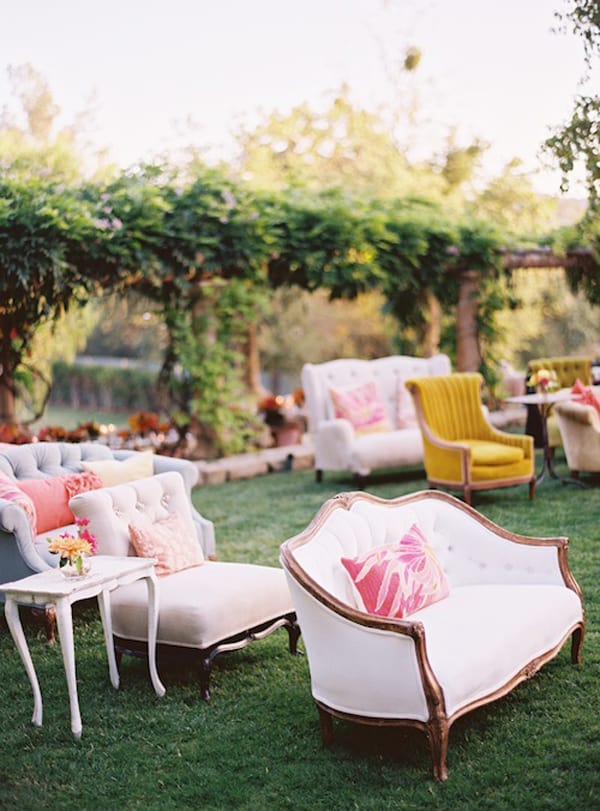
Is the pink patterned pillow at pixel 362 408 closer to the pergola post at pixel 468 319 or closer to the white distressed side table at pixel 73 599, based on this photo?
the pergola post at pixel 468 319

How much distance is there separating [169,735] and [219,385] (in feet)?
23.1

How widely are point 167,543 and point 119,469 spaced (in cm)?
157

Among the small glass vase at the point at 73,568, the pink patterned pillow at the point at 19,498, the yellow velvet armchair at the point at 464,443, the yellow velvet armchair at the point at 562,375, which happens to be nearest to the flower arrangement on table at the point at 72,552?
the small glass vase at the point at 73,568

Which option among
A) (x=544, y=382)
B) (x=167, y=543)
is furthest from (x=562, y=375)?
(x=167, y=543)

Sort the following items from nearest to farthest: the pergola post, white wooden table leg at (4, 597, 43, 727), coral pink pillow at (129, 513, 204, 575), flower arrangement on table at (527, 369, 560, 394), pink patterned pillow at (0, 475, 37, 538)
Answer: white wooden table leg at (4, 597, 43, 727), coral pink pillow at (129, 513, 204, 575), pink patterned pillow at (0, 475, 37, 538), flower arrangement on table at (527, 369, 560, 394), the pergola post

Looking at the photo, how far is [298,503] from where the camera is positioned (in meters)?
8.94

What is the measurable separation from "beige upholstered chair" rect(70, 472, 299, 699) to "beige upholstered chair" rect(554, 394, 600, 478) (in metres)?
4.41

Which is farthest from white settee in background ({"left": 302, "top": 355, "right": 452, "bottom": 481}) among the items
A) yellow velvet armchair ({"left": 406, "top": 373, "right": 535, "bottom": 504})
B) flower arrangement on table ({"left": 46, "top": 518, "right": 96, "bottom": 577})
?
flower arrangement on table ({"left": 46, "top": 518, "right": 96, "bottom": 577})

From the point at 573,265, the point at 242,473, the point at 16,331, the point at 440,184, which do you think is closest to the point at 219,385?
the point at 242,473

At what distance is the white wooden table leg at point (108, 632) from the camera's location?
454 centimetres

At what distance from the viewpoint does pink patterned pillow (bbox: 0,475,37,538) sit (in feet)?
18.6

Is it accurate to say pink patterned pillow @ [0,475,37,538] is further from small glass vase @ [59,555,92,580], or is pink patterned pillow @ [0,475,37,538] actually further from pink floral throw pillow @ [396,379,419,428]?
pink floral throw pillow @ [396,379,419,428]

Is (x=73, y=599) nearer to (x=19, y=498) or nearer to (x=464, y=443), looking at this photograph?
(x=19, y=498)

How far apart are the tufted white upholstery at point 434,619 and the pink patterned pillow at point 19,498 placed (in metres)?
2.20
